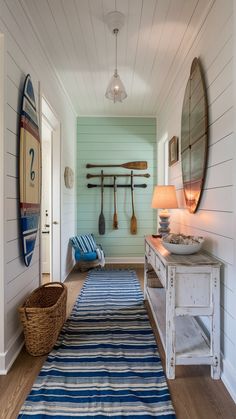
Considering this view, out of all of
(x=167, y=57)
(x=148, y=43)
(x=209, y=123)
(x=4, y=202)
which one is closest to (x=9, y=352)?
(x=4, y=202)

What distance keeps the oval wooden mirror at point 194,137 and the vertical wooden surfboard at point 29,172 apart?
4.55 ft

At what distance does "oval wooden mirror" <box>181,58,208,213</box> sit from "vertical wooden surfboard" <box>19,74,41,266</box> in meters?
1.39

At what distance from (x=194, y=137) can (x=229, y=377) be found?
1.77 metres

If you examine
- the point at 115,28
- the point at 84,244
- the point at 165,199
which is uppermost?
the point at 115,28

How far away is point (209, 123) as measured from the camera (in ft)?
6.05

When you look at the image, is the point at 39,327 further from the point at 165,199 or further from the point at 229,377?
the point at 165,199

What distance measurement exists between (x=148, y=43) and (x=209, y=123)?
121 centimetres

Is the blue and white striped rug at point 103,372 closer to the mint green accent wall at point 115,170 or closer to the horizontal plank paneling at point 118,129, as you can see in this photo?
the mint green accent wall at point 115,170

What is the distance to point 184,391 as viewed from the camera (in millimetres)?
1462

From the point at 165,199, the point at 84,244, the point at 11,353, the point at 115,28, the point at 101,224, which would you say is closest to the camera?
the point at 11,353

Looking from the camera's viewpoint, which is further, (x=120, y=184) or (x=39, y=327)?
(x=120, y=184)

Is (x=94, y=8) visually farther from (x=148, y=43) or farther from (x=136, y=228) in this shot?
(x=136, y=228)

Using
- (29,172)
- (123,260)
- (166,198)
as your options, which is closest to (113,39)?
(29,172)

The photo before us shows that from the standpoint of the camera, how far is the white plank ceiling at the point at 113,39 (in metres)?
1.96
